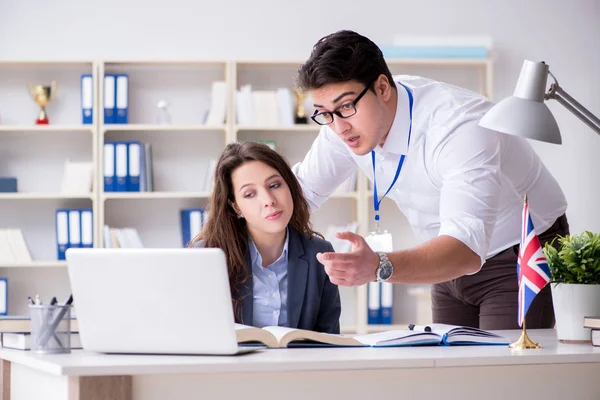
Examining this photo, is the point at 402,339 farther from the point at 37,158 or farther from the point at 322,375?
the point at 37,158

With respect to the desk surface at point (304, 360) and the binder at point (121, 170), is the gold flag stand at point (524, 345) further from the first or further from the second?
the binder at point (121, 170)

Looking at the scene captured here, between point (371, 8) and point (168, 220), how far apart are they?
1.68 meters

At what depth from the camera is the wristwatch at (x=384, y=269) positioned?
1649 millimetres

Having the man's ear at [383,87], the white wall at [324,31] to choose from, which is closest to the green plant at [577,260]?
the man's ear at [383,87]

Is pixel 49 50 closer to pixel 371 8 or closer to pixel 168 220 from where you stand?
pixel 168 220

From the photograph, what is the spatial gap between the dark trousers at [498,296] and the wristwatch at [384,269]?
23.4 inches

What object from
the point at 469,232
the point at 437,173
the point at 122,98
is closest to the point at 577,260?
the point at 469,232

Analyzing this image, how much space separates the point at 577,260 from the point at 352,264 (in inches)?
19.8

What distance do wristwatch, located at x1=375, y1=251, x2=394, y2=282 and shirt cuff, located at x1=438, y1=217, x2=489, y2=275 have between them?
0.22 metres

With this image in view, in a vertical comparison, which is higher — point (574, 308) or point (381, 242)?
point (381, 242)

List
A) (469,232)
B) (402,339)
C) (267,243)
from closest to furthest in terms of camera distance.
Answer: (402,339), (469,232), (267,243)

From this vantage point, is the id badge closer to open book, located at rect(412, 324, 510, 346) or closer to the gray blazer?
the gray blazer

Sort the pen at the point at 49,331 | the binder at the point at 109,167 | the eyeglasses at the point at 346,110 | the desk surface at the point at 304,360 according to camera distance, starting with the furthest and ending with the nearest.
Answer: the binder at the point at 109,167 < the eyeglasses at the point at 346,110 < the pen at the point at 49,331 < the desk surface at the point at 304,360

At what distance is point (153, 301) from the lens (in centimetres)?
136
